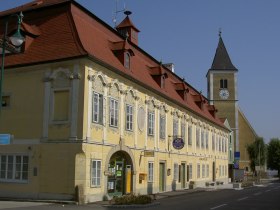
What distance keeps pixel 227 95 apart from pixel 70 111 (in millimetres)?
58264

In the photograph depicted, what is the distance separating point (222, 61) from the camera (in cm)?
8025

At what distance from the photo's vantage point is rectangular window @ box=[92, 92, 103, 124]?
23166 millimetres

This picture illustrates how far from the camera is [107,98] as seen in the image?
24.5 m

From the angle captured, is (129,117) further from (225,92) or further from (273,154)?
(273,154)

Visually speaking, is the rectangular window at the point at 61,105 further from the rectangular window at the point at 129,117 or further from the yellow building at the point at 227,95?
the yellow building at the point at 227,95

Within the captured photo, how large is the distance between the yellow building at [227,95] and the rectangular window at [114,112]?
53.0 meters

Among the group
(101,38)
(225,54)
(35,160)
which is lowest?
(35,160)

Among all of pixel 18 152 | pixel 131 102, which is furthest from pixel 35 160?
pixel 131 102

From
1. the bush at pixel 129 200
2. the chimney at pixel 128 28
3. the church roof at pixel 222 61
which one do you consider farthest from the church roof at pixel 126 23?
the church roof at pixel 222 61

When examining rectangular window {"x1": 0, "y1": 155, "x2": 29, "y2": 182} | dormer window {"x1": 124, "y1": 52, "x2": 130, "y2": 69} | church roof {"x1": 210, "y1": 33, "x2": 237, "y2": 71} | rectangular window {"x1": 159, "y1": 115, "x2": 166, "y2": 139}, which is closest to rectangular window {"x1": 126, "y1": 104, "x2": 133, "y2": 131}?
dormer window {"x1": 124, "y1": 52, "x2": 130, "y2": 69}

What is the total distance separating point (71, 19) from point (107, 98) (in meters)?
4.77

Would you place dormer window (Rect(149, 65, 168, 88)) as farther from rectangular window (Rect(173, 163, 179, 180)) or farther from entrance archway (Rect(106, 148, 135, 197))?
entrance archway (Rect(106, 148, 135, 197))

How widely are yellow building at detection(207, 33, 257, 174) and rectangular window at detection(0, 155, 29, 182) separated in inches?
2241

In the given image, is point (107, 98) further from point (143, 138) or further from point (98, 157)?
point (143, 138)
